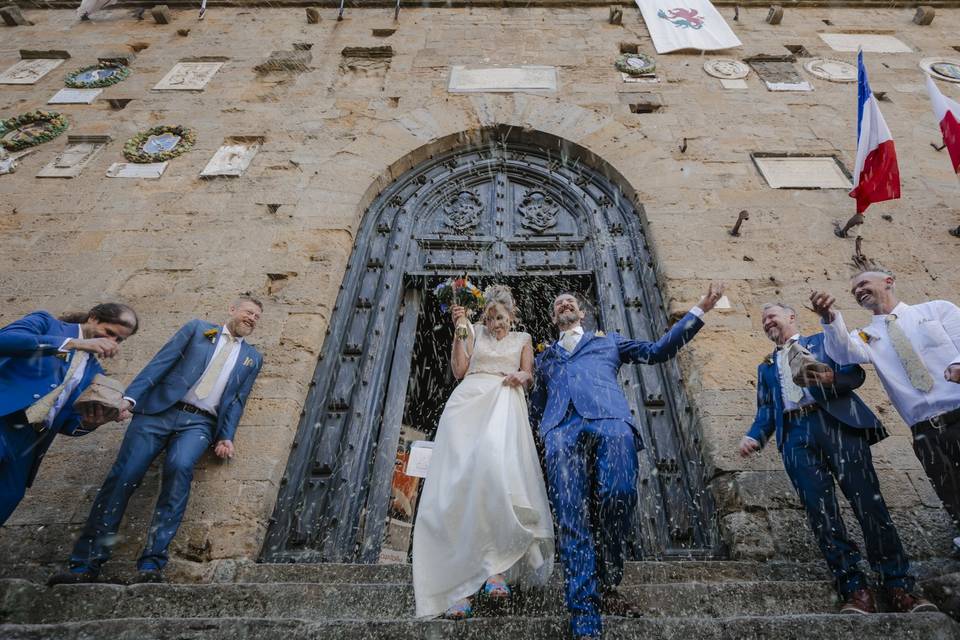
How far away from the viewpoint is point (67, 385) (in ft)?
8.73

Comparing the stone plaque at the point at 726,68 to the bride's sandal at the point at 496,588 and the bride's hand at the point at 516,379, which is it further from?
the bride's sandal at the point at 496,588

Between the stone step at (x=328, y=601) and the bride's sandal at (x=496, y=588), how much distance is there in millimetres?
35

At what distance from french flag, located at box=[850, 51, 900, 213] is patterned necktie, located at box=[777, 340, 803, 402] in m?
2.34

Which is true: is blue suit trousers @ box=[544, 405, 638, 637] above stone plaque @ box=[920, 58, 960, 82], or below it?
below

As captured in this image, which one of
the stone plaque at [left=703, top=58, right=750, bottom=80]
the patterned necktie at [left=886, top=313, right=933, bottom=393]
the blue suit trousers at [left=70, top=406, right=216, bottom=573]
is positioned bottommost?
the blue suit trousers at [left=70, top=406, right=216, bottom=573]

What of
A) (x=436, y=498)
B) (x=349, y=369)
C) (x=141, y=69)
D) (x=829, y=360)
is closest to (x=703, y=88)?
(x=829, y=360)

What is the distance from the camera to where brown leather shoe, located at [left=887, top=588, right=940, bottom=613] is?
2025 millimetres

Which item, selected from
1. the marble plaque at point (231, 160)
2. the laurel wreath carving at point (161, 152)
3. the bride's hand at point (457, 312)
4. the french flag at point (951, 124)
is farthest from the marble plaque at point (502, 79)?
the bride's hand at point (457, 312)

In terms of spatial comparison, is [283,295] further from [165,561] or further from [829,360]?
[829,360]

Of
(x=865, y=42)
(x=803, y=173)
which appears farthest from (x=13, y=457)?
(x=865, y=42)

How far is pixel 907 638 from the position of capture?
5.80 ft

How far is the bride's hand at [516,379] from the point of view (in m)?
2.73

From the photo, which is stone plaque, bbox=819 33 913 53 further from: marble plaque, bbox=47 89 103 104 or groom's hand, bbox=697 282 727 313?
marble plaque, bbox=47 89 103 104

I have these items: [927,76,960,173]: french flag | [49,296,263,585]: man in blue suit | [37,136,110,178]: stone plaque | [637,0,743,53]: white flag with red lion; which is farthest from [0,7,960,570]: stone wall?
[927,76,960,173]: french flag
